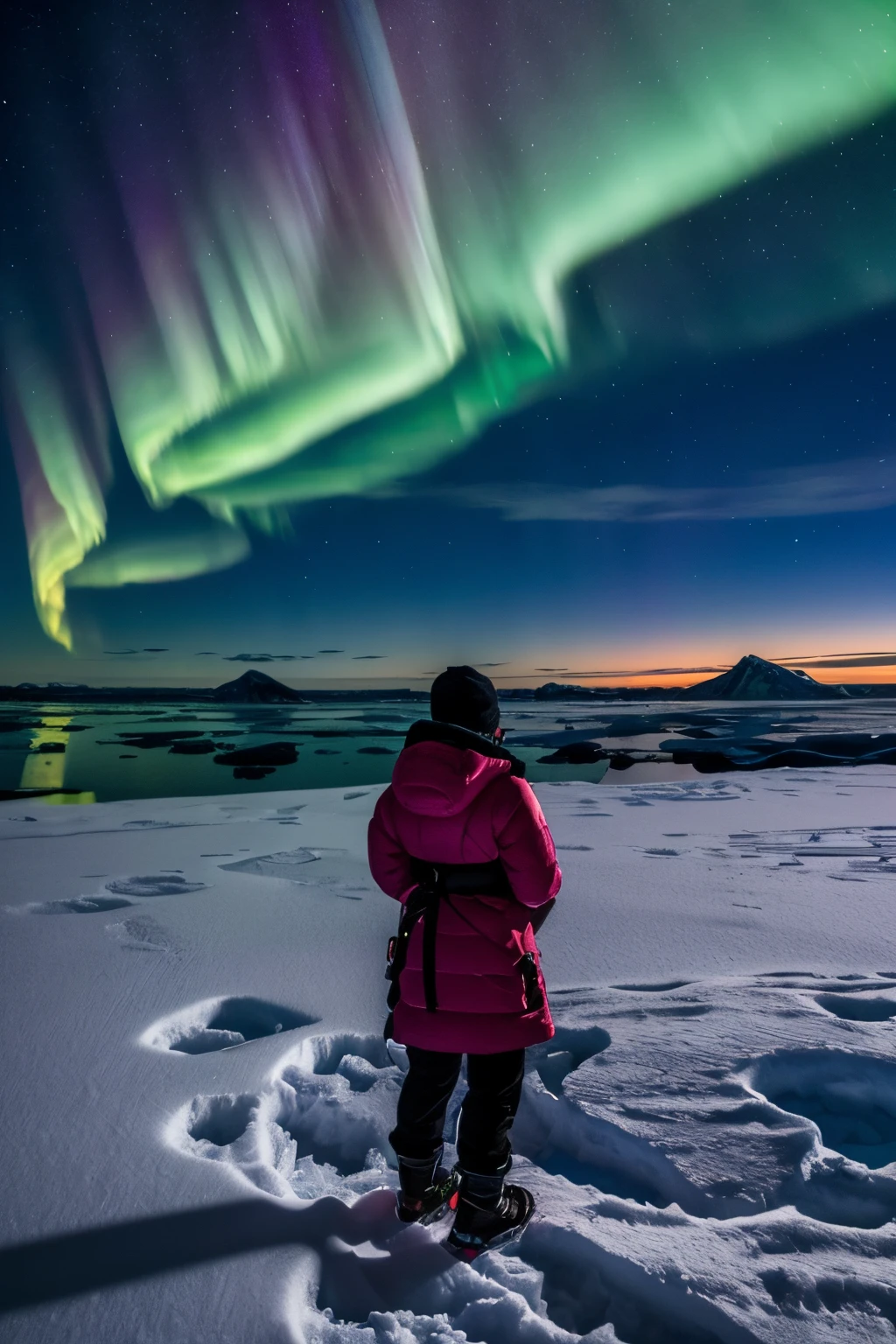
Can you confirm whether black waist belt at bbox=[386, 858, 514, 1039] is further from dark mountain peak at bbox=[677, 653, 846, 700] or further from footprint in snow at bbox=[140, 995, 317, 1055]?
dark mountain peak at bbox=[677, 653, 846, 700]

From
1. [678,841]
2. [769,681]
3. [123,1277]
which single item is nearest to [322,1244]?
[123,1277]

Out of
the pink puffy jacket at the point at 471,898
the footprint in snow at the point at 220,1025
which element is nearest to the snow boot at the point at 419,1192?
the pink puffy jacket at the point at 471,898

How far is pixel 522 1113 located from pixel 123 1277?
4.13ft

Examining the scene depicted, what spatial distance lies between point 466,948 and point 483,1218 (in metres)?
0.67

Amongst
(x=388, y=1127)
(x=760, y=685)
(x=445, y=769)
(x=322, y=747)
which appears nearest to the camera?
(x=445, y=769)

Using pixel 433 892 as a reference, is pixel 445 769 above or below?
above

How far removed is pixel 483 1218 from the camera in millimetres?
1669

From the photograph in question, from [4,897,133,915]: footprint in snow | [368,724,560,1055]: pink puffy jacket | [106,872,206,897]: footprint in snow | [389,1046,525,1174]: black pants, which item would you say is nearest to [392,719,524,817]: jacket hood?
[368,724,560,1055]: pink puffy jacket

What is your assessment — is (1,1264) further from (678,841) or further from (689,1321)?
(678,841)

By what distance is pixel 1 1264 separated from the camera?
1513 millimetres

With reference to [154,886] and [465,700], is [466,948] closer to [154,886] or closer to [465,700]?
[465,700]

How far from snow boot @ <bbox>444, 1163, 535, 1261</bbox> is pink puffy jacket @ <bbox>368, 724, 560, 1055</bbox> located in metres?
0.33

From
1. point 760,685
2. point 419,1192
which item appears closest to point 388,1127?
point 419,1192

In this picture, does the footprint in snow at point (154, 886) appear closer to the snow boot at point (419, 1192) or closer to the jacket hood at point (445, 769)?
the snow boot at point (419, 1192)
